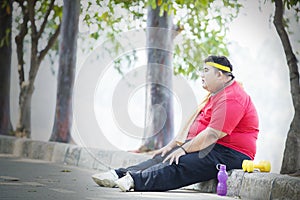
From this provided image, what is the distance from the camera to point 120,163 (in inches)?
204

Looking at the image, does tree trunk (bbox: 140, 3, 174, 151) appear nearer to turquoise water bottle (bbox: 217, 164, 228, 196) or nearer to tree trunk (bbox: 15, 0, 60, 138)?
tree trunk (bbox: 15, 0, 60, 138)

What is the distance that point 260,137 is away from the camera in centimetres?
648

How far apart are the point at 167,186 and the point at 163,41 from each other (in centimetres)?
250

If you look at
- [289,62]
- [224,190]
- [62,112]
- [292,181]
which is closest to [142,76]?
[62,112]

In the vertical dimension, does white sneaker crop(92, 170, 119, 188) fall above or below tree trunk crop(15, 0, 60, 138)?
below

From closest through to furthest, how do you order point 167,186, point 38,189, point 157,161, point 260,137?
point 38,189
point 167,186
point 157,161
point 260,137

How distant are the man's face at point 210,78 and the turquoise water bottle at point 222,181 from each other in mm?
558

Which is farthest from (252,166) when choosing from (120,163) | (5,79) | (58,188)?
(5,79)

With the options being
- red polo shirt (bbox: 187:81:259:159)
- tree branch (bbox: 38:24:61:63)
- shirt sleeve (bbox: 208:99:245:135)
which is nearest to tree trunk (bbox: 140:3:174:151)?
tree branch (bbox: 38:24:61:63)

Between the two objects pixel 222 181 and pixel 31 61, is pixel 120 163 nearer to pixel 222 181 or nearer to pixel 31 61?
pixel 222 181

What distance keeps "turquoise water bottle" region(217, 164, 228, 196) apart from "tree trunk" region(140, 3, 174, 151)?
2.13 meters

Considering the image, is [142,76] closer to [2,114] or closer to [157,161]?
[2,114]

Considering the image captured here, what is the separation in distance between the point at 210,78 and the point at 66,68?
116 inches

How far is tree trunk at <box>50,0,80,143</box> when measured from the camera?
260 inches
